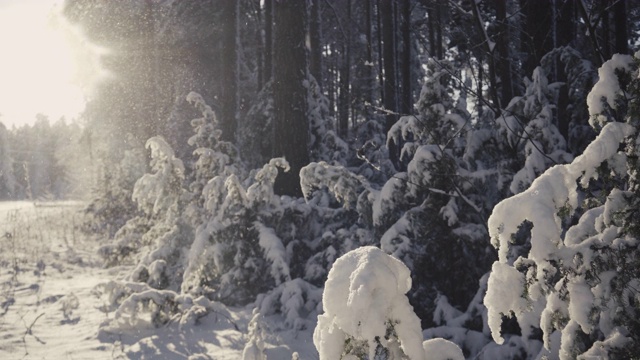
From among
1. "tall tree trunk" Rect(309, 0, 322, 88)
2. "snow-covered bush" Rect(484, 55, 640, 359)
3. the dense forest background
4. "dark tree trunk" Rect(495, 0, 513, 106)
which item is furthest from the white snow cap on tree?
"tall tree trunk" Rect(309, 0, 322, 88)

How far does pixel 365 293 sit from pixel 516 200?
75 cm

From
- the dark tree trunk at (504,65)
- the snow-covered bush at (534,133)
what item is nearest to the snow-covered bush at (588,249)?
the snow-covered bush at (534,133)

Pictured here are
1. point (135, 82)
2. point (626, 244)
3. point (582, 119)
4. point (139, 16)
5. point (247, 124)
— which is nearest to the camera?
point (626, 244)

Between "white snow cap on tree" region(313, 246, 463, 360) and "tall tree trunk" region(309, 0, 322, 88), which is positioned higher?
"tall tree trunk" region(309, 0, 322, 88)

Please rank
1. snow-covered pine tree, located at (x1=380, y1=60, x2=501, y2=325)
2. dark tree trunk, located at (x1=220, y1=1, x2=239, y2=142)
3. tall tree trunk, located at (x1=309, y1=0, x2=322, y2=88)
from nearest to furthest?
1. snow-covered pine tree, located at (x1=380, y1=60, x2=501, y2=325)
2. dark tree trunk, located at (x1=220, y1=1, x2=239, y2=142)
3. tall tree trunk, located at (x1=309, y1=0, x2=322, y2=88)

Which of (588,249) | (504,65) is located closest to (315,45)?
(504,65)

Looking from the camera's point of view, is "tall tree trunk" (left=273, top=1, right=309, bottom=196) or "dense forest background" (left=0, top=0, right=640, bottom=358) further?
"tall tree trunk" (left=273, top=1, right=309, bottom=196)

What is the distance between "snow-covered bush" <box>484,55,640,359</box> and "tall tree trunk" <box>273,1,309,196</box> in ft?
16.9


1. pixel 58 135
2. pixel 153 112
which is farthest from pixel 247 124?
pixel 58 135

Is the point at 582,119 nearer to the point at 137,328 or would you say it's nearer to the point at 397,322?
the point at 397,322

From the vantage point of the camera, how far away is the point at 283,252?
18.5 feet

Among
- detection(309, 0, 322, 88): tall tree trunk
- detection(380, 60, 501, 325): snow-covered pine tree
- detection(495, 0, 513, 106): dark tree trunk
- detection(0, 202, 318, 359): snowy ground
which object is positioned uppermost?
detection(309, 0, 322, 88): tall tree trunk

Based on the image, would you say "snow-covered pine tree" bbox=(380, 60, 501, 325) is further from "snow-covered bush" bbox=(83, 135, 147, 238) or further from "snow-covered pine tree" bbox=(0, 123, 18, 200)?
"snow-covered pine tree" bbox=(0, 123, 18, 200)

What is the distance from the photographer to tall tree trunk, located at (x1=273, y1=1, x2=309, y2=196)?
7.27m
